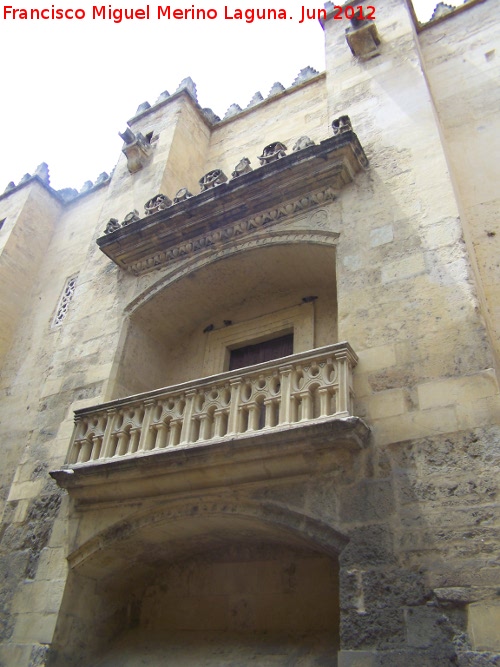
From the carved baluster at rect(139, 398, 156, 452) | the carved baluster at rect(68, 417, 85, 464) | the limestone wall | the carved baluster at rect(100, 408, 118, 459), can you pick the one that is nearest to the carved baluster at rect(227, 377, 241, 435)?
the carved baluster at rect(139, 398, 156, 452)

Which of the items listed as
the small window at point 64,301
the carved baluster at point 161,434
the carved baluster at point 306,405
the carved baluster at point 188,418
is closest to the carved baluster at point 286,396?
the carved baluster at point 306,405

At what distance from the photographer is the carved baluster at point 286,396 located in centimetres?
508

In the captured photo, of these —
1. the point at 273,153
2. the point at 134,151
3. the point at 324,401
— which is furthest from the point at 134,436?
the point at 134,151

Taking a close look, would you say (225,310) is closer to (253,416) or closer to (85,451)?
(85,451)

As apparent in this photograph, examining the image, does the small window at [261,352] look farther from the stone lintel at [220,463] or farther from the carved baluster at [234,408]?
the stone lintel at [220,463]

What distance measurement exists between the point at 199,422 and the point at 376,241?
8.61 ft

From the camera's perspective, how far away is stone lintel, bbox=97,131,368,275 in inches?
271

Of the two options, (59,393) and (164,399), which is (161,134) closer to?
(59,393)

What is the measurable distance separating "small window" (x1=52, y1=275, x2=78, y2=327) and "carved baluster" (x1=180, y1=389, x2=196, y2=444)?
16.9 feet

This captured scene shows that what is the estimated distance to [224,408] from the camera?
5.59m

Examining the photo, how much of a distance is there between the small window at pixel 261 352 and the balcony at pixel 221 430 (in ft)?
6.06

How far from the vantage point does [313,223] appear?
6883 mm

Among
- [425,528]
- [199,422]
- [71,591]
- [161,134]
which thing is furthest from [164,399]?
[161,134]

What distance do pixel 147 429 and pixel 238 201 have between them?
3223 mm
